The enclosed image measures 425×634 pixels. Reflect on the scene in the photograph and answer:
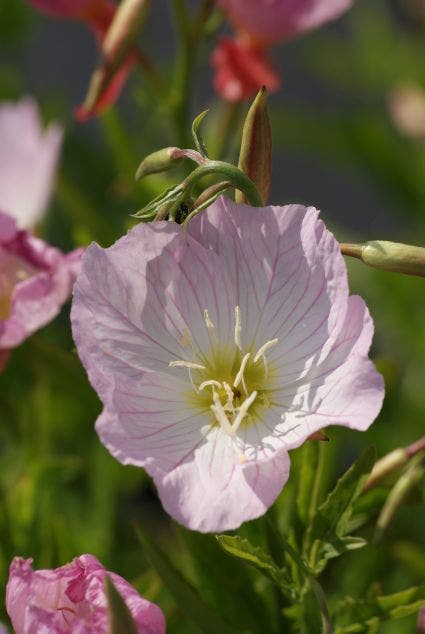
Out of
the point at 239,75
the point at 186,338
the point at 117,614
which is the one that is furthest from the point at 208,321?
the point at 239,75

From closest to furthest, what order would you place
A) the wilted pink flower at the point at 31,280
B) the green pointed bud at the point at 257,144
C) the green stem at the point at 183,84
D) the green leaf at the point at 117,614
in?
the green leaf at the point at 117,614 < the green pointed bud at the point at 257,144 < the wilted pink flower at the point at 31,280 < the green stem at the point at 183,84

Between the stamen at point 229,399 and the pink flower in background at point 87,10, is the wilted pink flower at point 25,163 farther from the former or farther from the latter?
the stamen at point 229,399

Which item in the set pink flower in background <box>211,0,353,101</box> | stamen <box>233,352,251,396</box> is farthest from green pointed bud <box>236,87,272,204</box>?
pink flower in background <box>211,0,353,101</box>

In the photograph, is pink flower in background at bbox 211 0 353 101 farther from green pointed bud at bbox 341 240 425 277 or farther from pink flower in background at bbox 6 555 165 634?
pink flower in background at bbox 6 555 165 634

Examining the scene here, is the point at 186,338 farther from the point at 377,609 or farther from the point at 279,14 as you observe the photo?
the point at 279,14

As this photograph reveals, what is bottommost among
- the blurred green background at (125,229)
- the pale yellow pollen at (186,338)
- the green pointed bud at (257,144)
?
the blurred green background at (125,229)

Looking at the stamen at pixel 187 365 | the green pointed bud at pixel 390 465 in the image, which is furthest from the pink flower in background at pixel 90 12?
the green pointed bud at pixel 390 465
